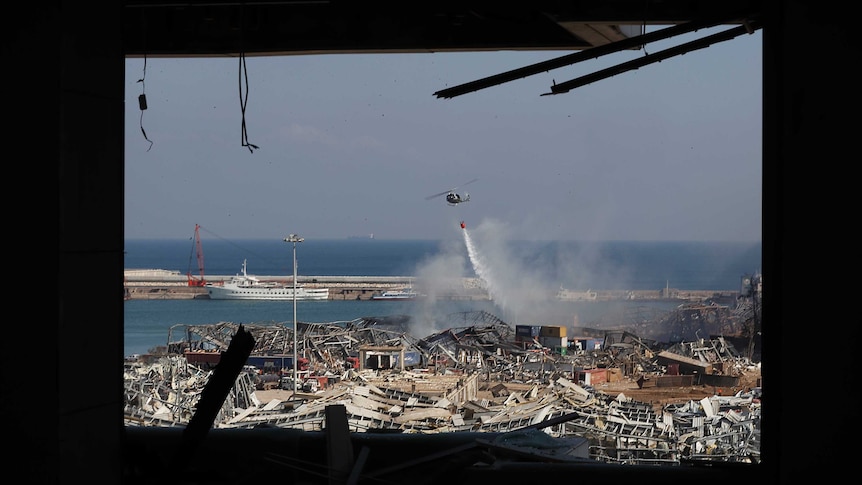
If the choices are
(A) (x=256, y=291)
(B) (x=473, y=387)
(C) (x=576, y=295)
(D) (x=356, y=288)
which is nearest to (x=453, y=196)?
(D) (x=356, y=288)

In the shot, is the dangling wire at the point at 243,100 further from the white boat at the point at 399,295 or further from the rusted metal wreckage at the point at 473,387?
the white boat at the point at 399,295

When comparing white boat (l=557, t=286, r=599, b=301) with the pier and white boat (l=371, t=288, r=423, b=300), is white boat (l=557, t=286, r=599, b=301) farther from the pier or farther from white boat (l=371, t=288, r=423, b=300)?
white boat (l=371, t=288, r=423, b=300)

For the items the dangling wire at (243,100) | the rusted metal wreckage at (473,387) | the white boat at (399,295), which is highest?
the dangling wire at (243,100)

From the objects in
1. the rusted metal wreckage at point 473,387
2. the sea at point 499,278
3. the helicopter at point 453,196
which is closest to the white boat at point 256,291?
the sea at point 499,278

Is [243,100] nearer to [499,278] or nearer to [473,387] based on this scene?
[473,387]
